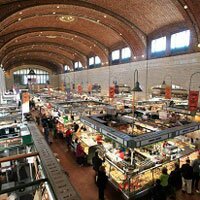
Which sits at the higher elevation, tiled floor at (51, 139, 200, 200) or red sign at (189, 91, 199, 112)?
red sign at (189, 91, 199, 112)

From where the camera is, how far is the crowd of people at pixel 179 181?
5821 millimetres

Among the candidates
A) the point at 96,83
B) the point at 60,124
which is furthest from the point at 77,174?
the point at 96,83

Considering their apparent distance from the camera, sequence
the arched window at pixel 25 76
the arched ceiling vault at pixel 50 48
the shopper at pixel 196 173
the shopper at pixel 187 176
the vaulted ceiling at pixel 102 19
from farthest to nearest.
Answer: the arched window at pixel 25 76 < the arched ceiling vault at pixel 50 48 < the vaulted ceiling at pixel 102 19 < the shopper at pixel 196 173 < the shopper at pixel 187 176

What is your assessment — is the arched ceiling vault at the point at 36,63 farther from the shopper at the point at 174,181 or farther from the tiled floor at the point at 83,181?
the shopper at the point at 174,181

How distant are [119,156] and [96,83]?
21.4 metres

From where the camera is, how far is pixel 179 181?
6.31m

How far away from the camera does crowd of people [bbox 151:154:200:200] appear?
5821mm

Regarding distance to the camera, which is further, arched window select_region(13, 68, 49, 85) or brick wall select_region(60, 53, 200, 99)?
arched window select_region(13, 68, 49, 85)

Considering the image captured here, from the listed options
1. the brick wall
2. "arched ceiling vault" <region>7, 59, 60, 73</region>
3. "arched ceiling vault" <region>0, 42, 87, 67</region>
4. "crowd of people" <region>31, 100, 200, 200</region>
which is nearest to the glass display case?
"crowd of people" <region>31, 100, 200, 200</region>

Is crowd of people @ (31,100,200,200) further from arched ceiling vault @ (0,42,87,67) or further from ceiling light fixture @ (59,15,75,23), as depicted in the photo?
arched ceiling vault @ (0,42,87,67)

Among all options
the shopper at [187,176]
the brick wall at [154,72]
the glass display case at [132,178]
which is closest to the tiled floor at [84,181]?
the shopper at [187,176]

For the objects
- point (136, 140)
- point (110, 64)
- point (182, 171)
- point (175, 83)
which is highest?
point (110, 64)

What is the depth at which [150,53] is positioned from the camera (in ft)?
59.0

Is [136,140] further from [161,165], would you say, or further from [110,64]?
[110,64]
